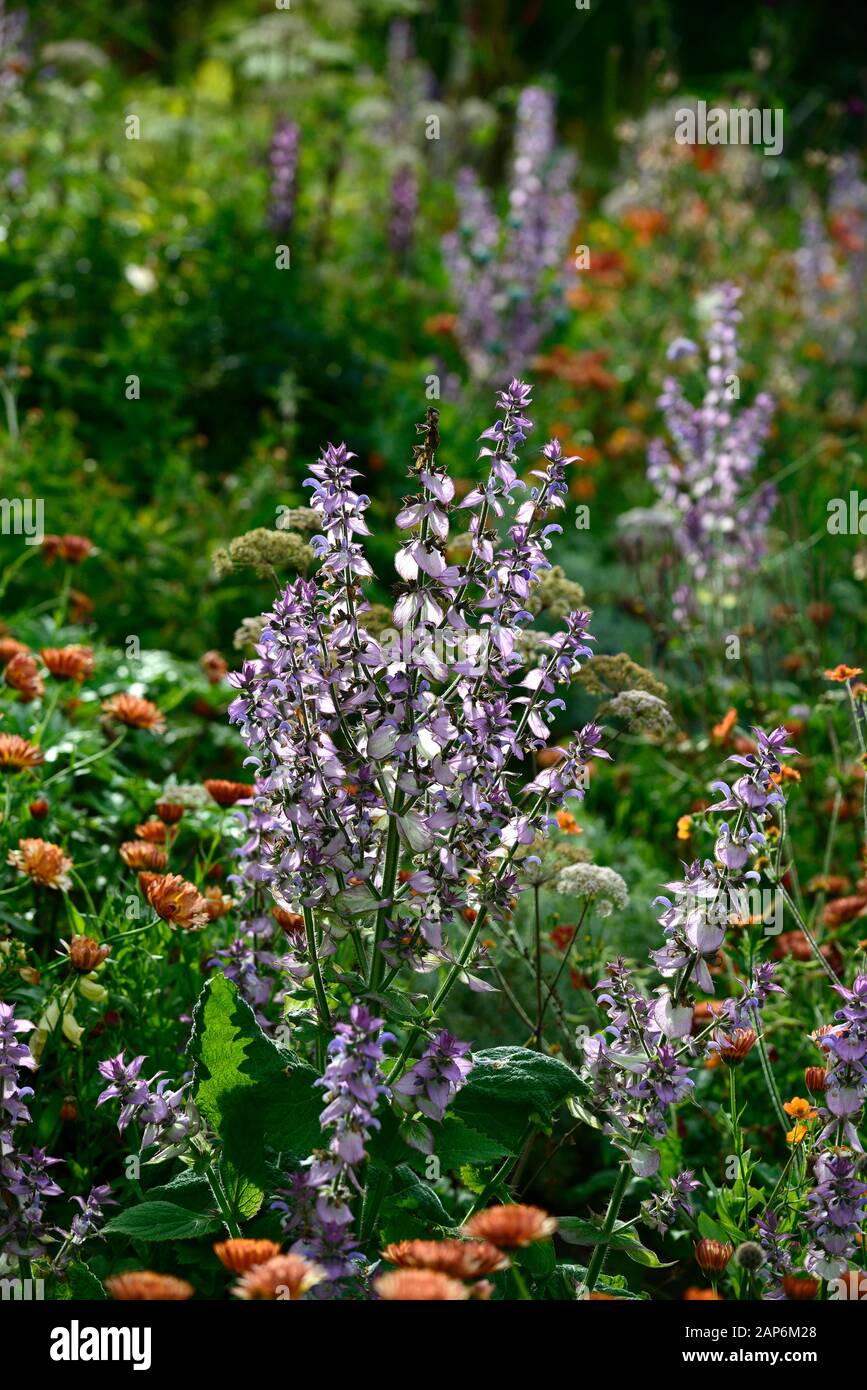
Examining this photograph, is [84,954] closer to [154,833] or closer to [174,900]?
[174,900]

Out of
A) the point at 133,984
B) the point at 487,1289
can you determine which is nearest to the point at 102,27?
the point at 133,984

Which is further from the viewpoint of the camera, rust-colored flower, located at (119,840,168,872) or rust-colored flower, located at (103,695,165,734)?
rust-colored flower, located at (103,695,165,734)

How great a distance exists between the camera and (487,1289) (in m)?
1.58

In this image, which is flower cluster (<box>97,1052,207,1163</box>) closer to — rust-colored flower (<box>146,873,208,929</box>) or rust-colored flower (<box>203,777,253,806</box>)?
rust-colored flower (<box>146,873,208,929</box>)

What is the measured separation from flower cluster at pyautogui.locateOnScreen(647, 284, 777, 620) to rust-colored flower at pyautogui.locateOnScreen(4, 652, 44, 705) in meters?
2.09

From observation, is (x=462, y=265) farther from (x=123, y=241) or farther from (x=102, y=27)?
(x=102, y=27)

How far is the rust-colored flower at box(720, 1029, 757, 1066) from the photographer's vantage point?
208cm

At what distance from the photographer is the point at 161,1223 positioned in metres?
1.91

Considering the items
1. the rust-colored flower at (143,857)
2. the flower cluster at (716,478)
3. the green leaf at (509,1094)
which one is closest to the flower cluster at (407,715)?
the green leaf at (509,1094)

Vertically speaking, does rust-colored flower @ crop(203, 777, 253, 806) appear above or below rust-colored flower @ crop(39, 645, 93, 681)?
below

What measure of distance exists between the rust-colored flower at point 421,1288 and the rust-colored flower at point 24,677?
1620 mm

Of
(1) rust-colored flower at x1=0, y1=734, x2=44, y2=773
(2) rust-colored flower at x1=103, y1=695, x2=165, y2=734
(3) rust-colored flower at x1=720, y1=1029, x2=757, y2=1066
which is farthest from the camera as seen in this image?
(2) rust-colored flower at x1=103, y1=695, x2=165, y2=734

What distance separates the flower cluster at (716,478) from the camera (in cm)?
423

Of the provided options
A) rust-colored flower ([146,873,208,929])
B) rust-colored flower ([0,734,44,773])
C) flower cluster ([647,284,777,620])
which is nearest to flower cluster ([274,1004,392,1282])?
rust-colored flower ([146,873,208,929])
